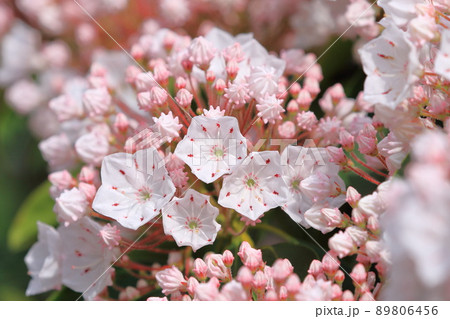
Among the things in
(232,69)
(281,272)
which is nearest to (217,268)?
(281,272)

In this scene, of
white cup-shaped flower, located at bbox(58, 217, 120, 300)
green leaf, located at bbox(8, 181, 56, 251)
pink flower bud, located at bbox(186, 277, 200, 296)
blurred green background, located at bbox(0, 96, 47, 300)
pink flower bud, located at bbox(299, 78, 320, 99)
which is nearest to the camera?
pink flower bud, located at bbox(186, 277, 200, 296)

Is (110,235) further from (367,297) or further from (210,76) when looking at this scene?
(367,297)

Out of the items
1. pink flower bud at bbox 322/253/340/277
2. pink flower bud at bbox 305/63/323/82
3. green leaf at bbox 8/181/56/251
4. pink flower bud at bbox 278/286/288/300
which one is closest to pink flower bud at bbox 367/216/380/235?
pink flower bud at bbox 322/253/340/277

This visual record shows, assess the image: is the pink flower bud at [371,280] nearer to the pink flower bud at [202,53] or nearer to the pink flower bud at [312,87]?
the pink flower bud at [312,87]

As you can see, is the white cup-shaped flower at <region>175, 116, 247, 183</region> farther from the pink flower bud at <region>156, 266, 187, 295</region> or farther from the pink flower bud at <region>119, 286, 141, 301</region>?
the pink flower bud at <region>119, 286, 141, 301</region>

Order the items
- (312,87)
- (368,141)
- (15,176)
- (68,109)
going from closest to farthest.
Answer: (368,141), (312,87), (68,109), (15,176)

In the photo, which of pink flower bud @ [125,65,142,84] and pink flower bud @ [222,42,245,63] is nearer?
pink flower bud @ [222,42,245,63]
